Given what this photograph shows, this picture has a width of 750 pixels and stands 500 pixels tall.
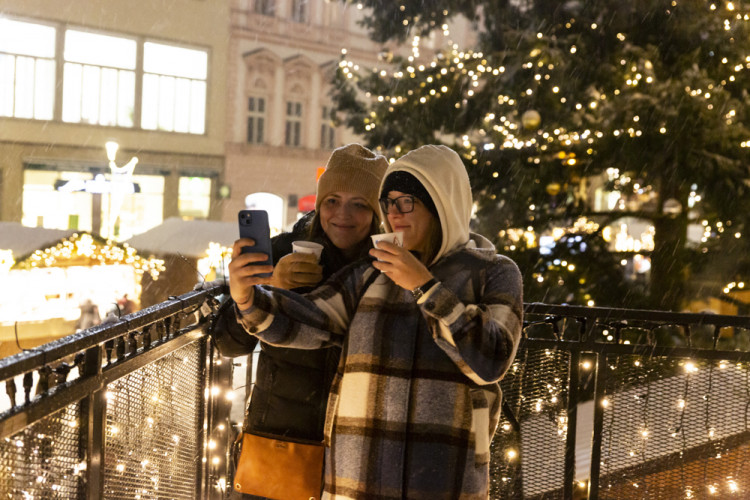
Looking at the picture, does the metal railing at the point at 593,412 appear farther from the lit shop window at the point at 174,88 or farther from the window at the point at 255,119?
the window at the point at 255,119

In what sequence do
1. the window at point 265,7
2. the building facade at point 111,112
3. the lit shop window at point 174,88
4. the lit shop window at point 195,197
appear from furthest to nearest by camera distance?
the window at point 265,7, the lit shop window at point 195,197, the lit shop window at point 174,88, the building facade at point 111,112

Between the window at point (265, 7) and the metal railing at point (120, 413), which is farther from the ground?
the window at point (265, 7)

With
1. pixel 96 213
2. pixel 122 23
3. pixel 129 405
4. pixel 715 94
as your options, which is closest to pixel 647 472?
pixel 129 405

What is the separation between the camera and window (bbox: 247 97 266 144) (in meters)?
32.4

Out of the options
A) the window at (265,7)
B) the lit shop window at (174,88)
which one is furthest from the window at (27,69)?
the window at (265,7)

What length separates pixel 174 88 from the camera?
29938 mm

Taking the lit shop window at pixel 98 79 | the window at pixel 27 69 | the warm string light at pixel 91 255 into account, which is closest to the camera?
the warm string light at pixel 91 255

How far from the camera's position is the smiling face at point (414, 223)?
90.9 inches

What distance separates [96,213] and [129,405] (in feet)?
86.5

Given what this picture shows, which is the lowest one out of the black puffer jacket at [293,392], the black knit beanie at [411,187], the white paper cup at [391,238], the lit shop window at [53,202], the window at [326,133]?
the lit shop window at [53,202]

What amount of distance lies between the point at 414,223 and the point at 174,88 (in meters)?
29.3

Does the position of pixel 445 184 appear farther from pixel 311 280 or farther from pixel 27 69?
pixel 27 69

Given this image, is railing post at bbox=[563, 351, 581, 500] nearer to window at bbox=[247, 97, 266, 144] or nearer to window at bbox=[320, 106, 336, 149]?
window at bbox=[247, 97, 266, 144]

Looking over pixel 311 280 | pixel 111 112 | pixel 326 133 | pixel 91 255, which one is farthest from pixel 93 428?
pixel 326 133
